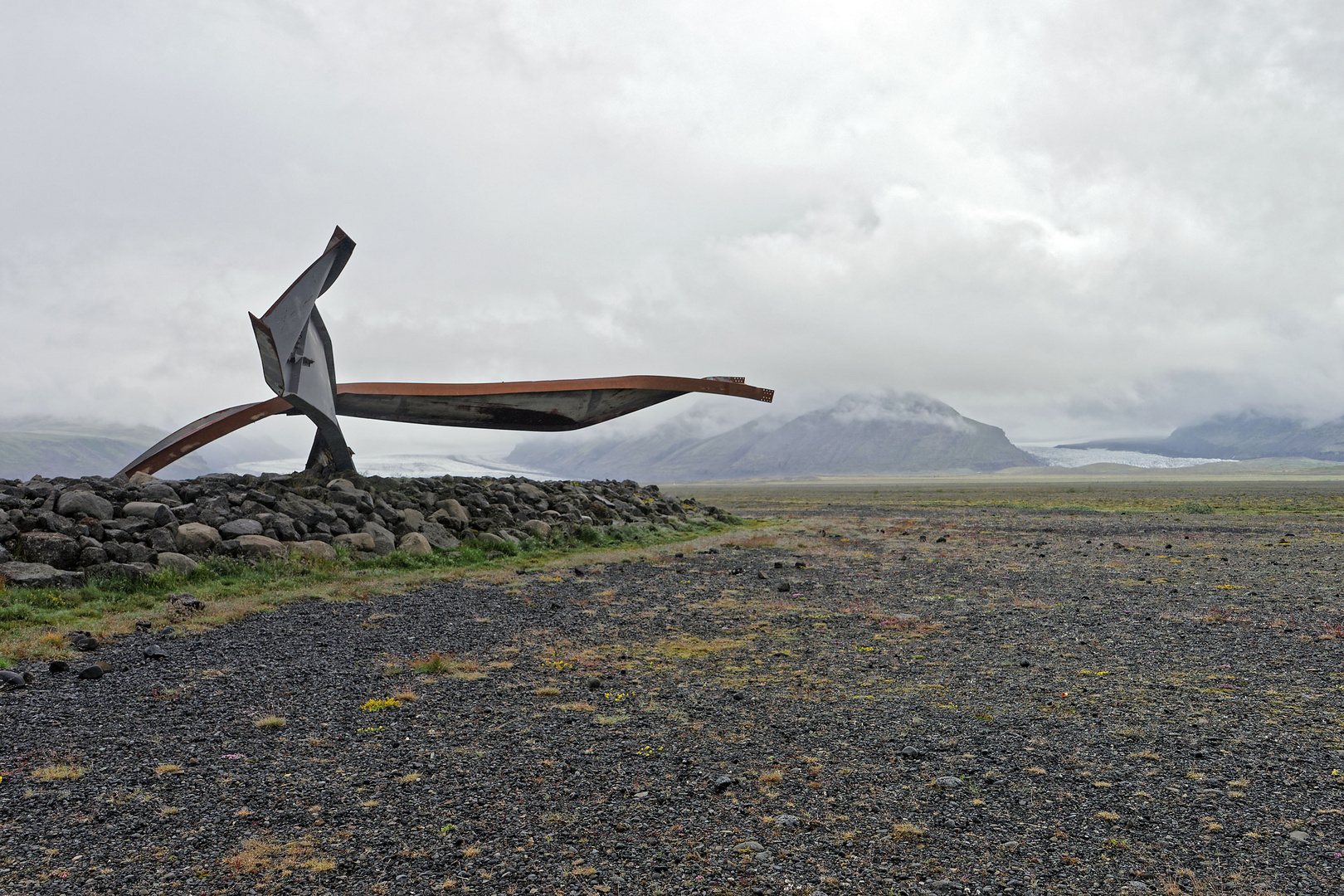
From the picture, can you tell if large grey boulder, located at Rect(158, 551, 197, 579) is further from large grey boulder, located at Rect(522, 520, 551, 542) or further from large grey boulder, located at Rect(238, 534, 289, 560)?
large grey boulder, located at Rect(522, 520, 551, 542)

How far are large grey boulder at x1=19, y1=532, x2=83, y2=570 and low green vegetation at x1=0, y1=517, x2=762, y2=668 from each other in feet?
3.58

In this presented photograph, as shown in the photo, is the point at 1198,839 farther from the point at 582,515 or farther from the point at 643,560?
the point at 582,515

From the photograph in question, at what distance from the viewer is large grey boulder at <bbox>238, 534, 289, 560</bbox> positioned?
15.7 meters

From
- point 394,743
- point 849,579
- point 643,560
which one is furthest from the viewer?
point 643,560

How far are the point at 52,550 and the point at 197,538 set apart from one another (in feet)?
7.34

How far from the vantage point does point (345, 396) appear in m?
23.0

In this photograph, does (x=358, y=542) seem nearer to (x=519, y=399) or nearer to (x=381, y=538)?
(x=381, y=538)

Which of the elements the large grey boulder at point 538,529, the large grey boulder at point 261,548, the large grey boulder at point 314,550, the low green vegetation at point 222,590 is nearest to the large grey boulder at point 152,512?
the large grey boulder at point 261,548

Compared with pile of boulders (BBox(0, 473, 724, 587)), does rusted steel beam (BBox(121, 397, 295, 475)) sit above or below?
above

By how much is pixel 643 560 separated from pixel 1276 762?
1509cm

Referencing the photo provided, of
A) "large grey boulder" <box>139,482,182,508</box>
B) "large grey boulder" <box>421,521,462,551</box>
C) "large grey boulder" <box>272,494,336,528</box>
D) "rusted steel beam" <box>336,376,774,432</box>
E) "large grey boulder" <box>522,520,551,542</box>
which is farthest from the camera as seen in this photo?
"rusted steel beam" <box>336,376,774,432</box>

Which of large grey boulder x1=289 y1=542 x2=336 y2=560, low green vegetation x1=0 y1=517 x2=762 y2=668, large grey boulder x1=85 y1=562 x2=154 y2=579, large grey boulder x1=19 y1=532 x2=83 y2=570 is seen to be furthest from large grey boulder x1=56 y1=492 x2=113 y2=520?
large grey boulder x1=289 y1=542 x2=336 y2=560

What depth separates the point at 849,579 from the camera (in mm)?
16797

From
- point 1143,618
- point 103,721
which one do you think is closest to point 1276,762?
point 1143,618
